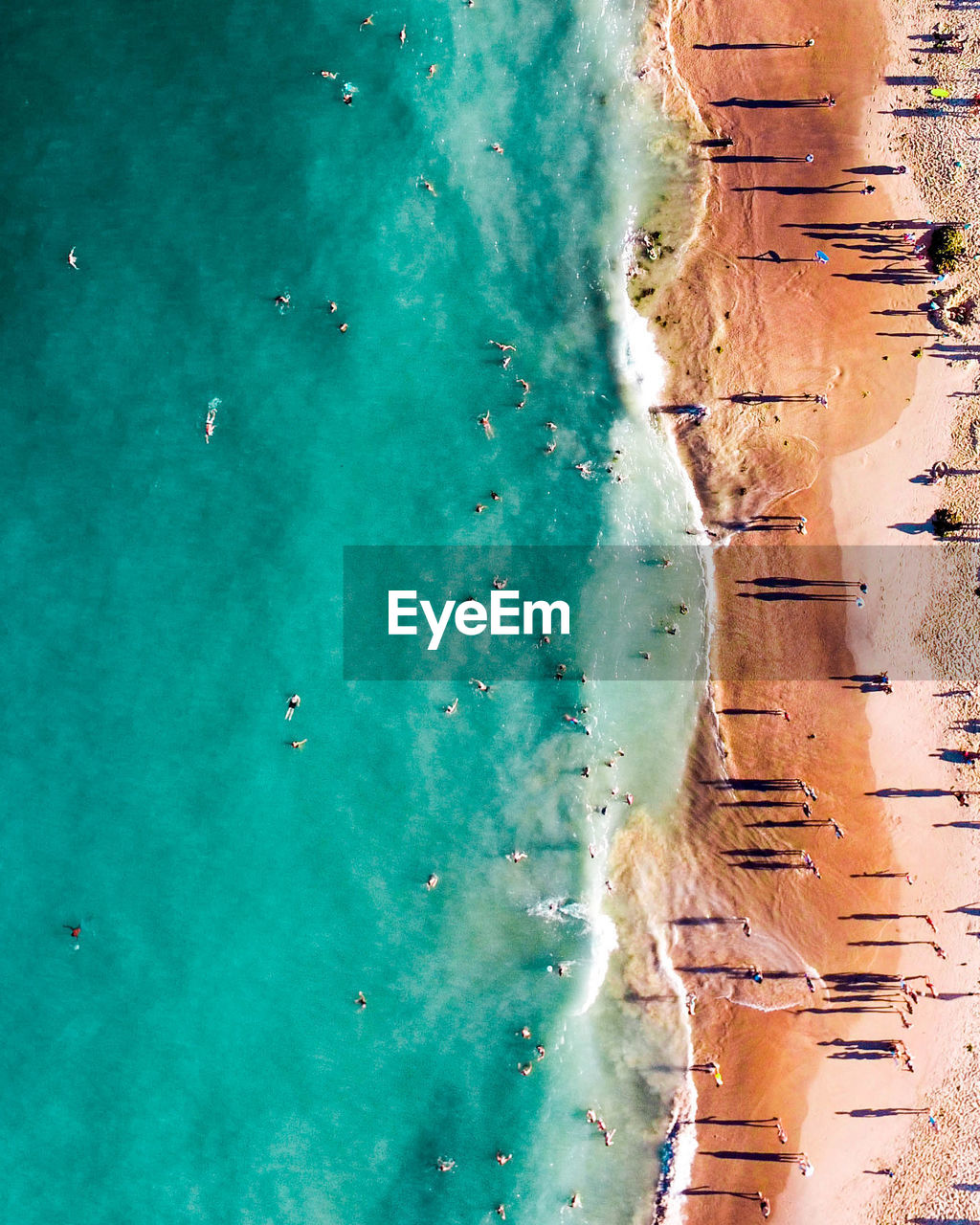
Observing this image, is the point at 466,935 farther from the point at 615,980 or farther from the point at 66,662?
the point at 66,662

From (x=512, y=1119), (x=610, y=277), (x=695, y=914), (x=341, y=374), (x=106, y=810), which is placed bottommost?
(x=512, y=1119)

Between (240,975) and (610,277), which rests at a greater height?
(610,277)

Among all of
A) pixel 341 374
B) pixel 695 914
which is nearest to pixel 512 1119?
pixel 695 914
